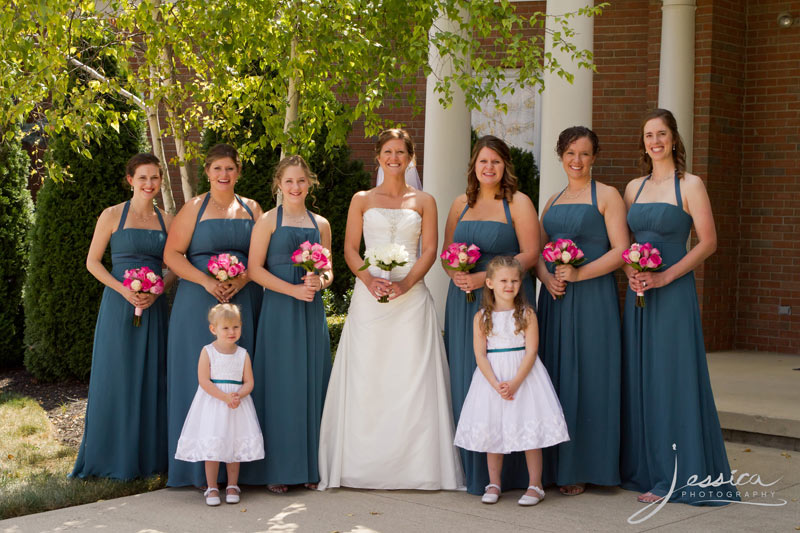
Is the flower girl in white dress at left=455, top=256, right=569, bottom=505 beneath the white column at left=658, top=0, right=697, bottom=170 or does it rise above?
beneath

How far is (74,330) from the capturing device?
33.6 ft

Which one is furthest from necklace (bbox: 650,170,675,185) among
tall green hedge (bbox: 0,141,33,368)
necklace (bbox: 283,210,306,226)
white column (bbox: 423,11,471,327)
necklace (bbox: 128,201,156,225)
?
tall green hedge (bbox: 0,141,33,368)

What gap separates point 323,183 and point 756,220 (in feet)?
17.7

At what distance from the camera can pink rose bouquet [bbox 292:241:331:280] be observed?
19.3ft

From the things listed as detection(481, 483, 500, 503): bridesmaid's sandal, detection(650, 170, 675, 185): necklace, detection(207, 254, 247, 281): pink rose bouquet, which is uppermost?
detection(650, 170, 675, 185): necklace

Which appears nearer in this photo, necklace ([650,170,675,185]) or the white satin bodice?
necklace ([650,170,675,185])

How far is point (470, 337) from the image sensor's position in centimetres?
611

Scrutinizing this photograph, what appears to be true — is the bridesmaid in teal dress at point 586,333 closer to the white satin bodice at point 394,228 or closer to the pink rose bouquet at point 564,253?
the pink rose bouquet at point 564,253

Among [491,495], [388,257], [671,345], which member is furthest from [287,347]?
[671,345]

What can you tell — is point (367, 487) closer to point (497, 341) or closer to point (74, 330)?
point (497, 341)

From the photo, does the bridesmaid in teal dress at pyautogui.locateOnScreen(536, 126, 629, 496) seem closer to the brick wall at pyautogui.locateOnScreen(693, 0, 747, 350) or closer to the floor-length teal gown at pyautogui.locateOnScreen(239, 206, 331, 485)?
the floor-length teal gown at pyautogui.locateOnScreen(239, 206, 331, 485)

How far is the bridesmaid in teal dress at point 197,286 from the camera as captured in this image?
616cm

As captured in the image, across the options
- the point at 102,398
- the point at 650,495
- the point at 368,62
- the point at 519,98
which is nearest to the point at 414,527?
the point at 650,495

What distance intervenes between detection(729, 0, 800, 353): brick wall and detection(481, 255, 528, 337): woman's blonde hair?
659 cm
